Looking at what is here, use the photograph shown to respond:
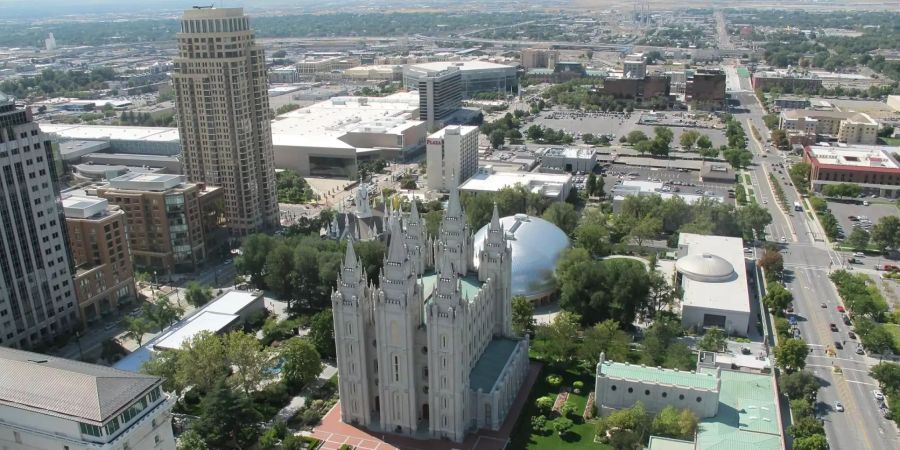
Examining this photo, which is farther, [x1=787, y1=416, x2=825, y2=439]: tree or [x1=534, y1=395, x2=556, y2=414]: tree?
[x1=534, y1=395, x2=556, y2=414]: tree

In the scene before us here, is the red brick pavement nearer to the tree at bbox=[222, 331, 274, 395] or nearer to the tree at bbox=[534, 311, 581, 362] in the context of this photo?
the tree at bbox=[222, 331, 274, 395]

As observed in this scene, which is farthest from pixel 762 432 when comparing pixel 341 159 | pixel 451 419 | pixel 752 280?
pixel 341 159

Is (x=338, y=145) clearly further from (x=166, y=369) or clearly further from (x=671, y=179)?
(x=166, y=369)

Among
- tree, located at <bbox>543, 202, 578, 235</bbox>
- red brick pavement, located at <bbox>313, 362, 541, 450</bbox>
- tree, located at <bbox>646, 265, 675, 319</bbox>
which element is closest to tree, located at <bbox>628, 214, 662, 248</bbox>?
tree, located at <bbox>543, 202, 578, 235</bbox>

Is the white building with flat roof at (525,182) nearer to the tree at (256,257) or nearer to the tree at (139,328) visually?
the tree at (256,257)

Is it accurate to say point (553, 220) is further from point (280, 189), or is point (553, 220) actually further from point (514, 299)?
point (280, 189)

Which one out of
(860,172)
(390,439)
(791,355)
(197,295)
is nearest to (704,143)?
(860,172)
